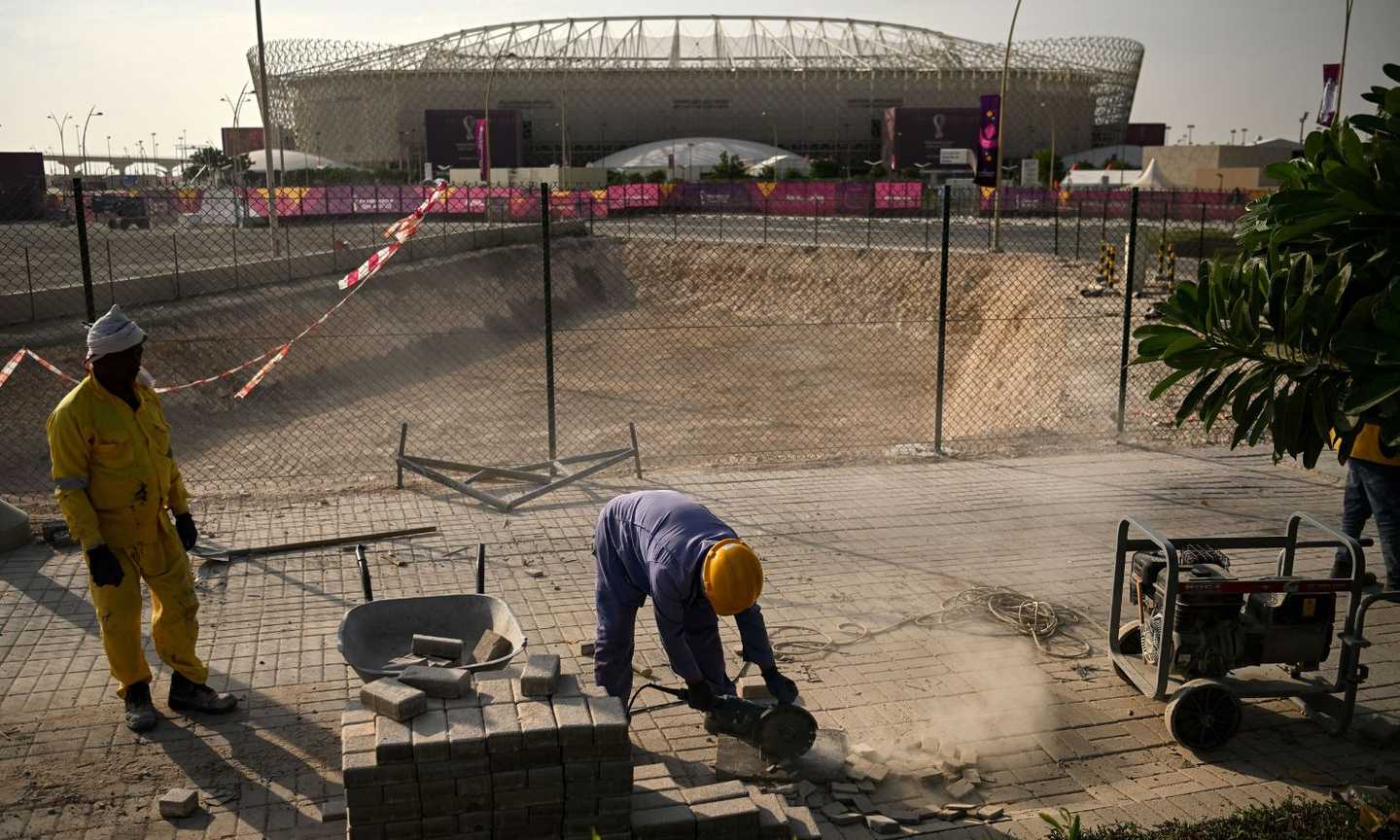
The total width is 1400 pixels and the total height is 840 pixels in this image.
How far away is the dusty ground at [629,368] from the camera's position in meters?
13.9

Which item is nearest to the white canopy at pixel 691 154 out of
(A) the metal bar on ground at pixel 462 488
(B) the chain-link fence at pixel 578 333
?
(B) the chain-link fence at pixel 578 333

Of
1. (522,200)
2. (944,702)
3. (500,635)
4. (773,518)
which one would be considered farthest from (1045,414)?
(522,200)

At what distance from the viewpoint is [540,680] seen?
4031 mm

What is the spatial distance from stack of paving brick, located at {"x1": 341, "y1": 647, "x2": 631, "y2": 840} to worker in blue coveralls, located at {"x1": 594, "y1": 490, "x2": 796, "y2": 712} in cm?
58

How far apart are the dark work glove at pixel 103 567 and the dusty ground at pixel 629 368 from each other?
186 inches

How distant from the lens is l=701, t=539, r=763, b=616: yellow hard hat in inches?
165

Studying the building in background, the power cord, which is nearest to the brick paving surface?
the power cord

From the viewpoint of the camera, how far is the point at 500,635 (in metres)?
4.80

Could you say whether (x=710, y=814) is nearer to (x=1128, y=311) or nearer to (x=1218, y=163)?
(x=1128, y=311)

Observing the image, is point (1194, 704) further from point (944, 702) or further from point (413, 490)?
point (413, 490)

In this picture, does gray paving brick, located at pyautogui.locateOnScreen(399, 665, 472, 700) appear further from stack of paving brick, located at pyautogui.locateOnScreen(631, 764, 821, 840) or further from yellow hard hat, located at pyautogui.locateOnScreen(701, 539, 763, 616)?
yellow hard hat, located at pyautogui.locateOnScreen(701, 539, 763, 616)

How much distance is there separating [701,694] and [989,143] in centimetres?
3029

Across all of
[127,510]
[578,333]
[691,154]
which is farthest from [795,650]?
[691,154]

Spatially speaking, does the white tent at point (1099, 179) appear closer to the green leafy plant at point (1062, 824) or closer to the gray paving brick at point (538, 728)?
the green leafy plant at point (1062, 824)
